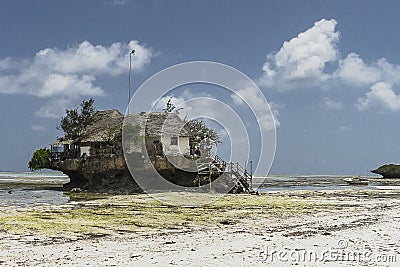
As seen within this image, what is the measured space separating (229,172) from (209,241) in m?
26.6

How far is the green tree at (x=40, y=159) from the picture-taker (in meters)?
49.6

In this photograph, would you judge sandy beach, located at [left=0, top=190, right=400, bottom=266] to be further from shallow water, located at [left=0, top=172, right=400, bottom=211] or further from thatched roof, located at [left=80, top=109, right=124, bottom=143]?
thatched roof, located at [left=80, top=109, right=124, bottom=143]

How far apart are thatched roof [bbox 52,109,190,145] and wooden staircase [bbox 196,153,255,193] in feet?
20.4

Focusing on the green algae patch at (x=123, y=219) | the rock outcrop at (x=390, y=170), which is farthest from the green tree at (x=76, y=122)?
the rock outcrop at (x=390, y=170)

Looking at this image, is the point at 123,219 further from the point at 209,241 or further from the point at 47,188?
the point at 47,188

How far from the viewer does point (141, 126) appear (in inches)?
1783

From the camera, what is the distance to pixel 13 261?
10.7m

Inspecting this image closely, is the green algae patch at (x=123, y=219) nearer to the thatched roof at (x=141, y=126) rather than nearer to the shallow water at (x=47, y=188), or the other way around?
the shallow water at (x=47, y=188)

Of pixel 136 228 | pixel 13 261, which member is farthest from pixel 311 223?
pixel 13 261

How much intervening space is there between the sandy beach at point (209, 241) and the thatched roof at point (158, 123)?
24.4 m

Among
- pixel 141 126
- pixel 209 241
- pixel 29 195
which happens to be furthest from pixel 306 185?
pixel 209 241

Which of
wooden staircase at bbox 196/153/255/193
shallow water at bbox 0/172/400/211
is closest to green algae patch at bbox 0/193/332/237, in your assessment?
shallow water at bbox 0/172/400/211

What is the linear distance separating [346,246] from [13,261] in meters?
8.33

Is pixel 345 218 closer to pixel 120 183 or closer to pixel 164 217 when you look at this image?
pixel 164 217
